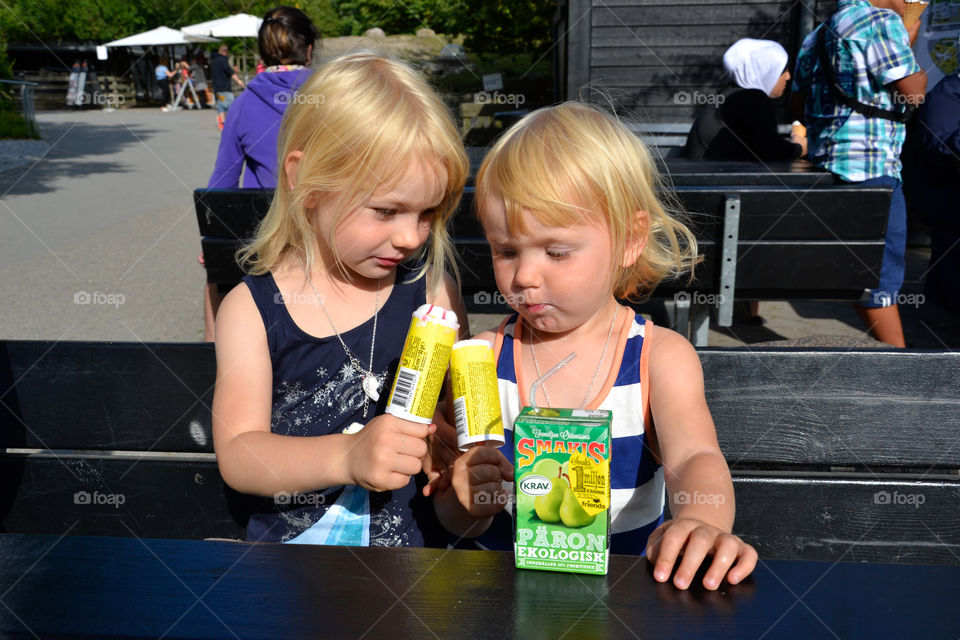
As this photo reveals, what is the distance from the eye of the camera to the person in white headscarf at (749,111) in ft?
19.5

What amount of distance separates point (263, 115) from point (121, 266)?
410 cm

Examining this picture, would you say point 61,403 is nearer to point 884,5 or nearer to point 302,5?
point 884,5

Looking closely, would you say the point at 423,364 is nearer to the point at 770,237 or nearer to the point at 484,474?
the point at 484,474

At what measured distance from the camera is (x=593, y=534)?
1153 mm

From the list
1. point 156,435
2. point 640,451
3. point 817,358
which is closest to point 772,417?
point 817,358

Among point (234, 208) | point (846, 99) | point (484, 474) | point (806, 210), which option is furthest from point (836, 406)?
point (846, 99)

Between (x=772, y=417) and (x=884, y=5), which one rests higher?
(x=884, y=5)

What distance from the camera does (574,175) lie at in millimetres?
1657

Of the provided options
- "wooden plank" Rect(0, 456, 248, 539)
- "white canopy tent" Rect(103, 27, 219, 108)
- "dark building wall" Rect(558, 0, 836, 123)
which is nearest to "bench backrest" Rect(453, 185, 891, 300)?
"wooden plank" Rect(0, 456, 248, 539)

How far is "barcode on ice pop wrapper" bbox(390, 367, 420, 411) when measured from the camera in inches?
55.1

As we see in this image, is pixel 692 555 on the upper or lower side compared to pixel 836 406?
upper

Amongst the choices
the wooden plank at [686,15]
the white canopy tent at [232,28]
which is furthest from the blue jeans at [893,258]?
the white canopy tent at [232,28]

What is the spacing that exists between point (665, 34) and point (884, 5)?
18.9ft

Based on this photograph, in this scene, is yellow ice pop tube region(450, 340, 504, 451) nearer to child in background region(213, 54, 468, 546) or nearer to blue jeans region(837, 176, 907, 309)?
child in background region(213, 54, 468, 546)
